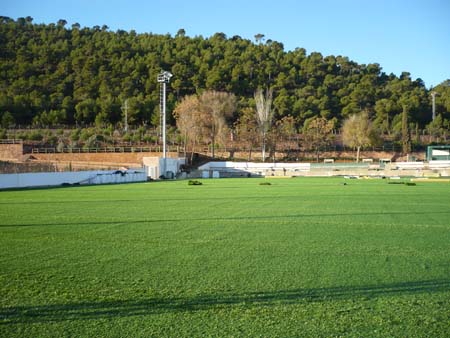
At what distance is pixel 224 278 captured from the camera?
20.9 feet

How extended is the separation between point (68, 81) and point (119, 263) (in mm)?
99036

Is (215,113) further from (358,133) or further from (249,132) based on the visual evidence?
(358,133)

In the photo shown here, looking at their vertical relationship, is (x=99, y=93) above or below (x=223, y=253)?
above

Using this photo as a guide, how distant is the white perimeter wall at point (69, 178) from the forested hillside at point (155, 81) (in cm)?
4535

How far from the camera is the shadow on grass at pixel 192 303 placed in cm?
490

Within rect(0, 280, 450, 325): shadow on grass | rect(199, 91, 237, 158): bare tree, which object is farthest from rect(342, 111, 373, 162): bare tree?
rect(0, 280, 450, 325): shadow on grass

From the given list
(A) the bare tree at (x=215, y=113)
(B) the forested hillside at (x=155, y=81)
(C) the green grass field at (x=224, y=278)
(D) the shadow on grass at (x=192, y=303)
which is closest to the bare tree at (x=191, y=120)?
(A) the bare tree at (x=215, y=113)

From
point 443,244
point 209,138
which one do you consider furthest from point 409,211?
point 209,138

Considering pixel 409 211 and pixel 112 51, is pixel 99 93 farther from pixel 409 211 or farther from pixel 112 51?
pixel 409 211

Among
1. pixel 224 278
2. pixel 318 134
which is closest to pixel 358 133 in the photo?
pixel 318 134

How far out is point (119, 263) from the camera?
7.36 meters

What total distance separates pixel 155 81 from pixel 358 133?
50175mm

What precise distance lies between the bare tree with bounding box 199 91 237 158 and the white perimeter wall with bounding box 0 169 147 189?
25087 mm

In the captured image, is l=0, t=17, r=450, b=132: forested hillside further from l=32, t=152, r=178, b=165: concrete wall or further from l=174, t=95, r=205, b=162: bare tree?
l=32, t=152, r=178, b=165: concrete wall
